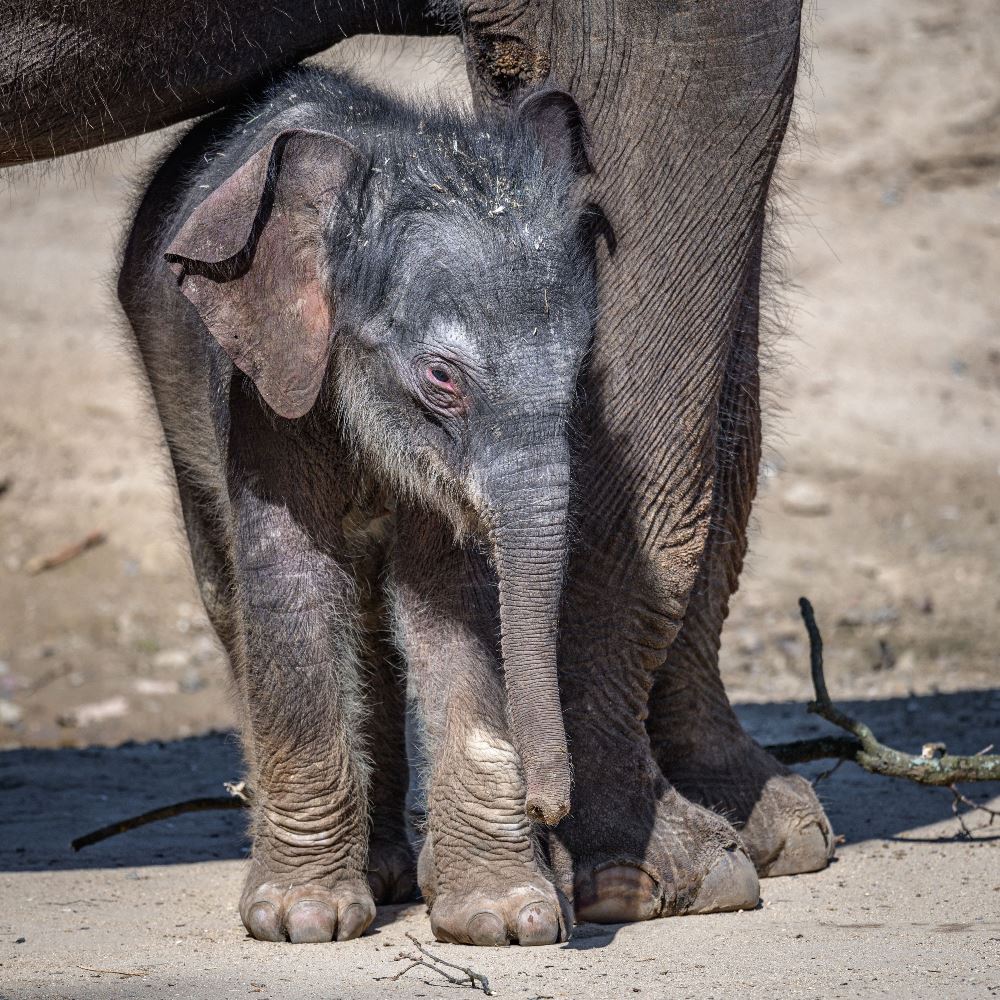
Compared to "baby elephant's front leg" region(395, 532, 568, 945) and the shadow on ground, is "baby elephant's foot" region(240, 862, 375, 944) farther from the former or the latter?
the shadow on ground

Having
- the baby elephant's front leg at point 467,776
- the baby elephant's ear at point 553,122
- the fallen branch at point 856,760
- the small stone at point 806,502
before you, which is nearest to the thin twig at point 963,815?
the fallen branch at point 856,760

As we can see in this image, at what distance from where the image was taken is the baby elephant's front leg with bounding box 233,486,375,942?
389 centimetres

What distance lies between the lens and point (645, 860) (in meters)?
4.02

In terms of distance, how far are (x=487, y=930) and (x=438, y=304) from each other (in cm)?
138

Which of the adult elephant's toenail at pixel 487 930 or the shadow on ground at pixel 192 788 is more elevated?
the adult elephant's toenail at pixel 487 930

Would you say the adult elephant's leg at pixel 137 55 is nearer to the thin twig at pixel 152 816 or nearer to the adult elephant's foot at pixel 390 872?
the thin twig at pixel 152 816

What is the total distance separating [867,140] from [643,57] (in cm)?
877

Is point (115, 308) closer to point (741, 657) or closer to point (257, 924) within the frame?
point (257, 924)

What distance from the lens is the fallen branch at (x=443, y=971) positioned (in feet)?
10.8

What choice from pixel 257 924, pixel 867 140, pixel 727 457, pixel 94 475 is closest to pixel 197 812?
pixel 257 924

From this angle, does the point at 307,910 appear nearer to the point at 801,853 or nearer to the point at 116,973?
the point at 116,973

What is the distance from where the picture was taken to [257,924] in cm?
385

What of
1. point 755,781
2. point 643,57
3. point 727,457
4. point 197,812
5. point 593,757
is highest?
point 643,57

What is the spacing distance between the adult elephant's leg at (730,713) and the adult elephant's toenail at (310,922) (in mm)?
1164
